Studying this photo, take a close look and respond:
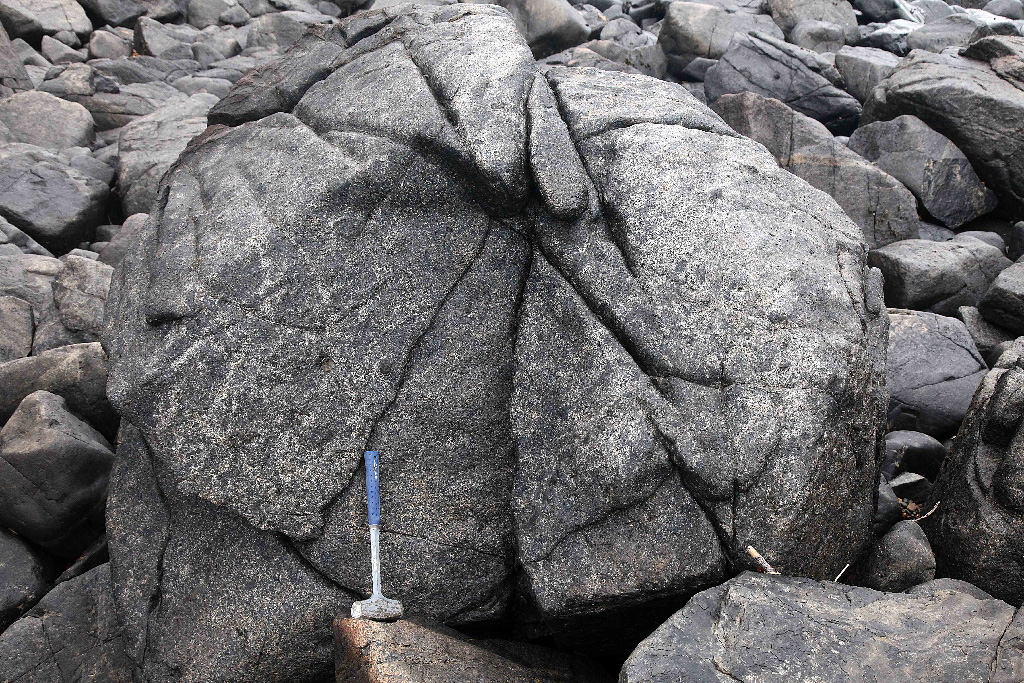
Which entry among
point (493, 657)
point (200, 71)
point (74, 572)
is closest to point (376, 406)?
point (493, 657)

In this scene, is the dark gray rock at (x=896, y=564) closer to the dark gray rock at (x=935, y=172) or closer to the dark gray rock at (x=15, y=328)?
the dark gray rock at (x=935, y=172)

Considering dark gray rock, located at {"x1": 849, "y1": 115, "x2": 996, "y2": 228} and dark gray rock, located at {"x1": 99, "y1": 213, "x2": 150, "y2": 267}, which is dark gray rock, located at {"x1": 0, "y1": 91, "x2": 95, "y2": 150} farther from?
dark gray rock, located at {"x1": 849, "y1": 115, "x2": 996, "y2": 228}

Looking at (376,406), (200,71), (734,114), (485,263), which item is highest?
(485,263)

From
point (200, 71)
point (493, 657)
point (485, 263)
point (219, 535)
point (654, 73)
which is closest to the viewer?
point (493, 657)

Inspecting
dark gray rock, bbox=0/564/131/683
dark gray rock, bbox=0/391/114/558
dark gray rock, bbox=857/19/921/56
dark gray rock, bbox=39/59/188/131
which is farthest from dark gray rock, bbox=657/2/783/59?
dark gray rock, bbox=0/564/131/683

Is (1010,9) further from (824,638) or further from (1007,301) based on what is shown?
(824,638)

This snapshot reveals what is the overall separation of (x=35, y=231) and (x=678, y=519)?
9464 mm

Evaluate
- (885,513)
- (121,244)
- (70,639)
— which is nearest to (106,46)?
(121,244)

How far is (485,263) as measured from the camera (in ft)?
17.4

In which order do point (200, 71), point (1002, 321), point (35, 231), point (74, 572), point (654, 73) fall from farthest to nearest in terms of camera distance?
1. point (200, 71)
2. point (654, 73)
3. point (35, 231)
4. point (1002, 321)
5. point (74, 572)

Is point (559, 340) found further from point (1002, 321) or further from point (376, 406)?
point (1002, 321)

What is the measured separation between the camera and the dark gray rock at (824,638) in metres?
3.71

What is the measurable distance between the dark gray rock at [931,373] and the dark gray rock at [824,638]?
3.18 m

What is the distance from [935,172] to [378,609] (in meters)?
9.60
